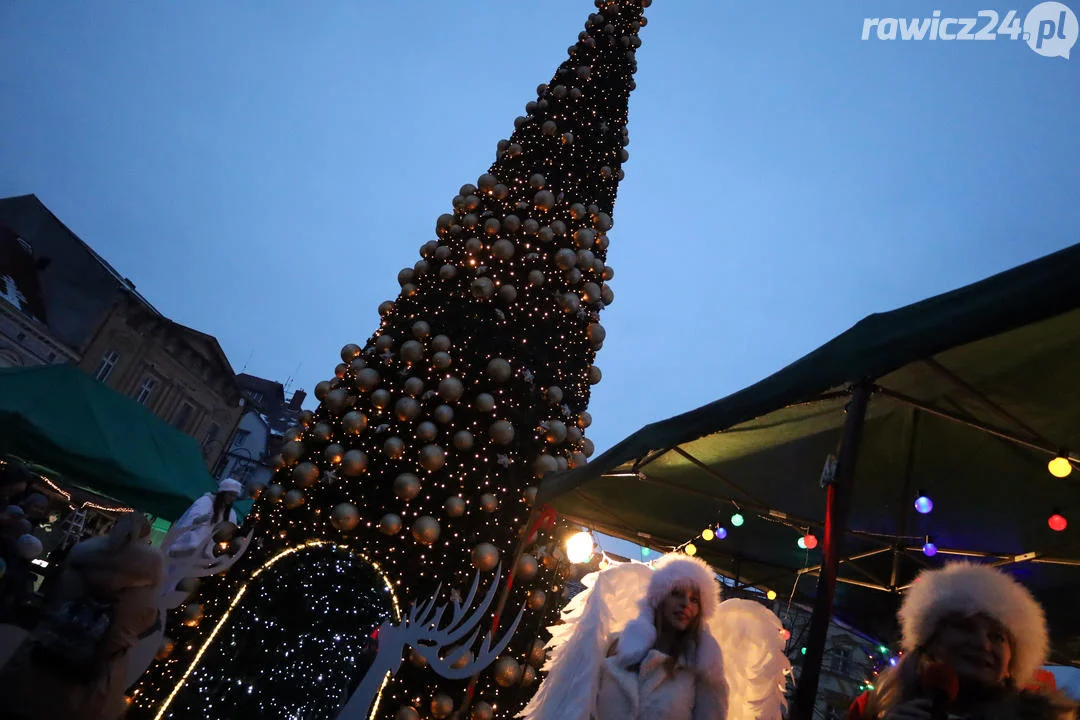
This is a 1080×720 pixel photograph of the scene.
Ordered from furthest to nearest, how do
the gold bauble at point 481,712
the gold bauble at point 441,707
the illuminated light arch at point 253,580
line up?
the gold bauble at point 481,712 → the gold bauble at point 441,707 → the illuminated light arch at point 253,580

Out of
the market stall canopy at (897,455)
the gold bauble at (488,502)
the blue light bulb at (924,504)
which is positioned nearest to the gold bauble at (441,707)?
the gold bauble at (488,502)

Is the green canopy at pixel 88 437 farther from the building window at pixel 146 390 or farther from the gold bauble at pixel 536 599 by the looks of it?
the building window at pixel 146 390

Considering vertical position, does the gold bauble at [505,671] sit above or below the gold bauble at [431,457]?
below

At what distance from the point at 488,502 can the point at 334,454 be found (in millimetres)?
1284

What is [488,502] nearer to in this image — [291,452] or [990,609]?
[291,452]

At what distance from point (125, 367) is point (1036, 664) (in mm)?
25559

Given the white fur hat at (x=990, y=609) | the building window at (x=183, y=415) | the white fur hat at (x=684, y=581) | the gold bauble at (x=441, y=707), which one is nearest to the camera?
the white fur hat at (x=990, y=609)

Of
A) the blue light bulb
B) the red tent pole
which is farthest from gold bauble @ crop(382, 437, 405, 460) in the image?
the blue light bulb

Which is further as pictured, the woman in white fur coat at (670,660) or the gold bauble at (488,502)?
the gold bauble at (488,502)

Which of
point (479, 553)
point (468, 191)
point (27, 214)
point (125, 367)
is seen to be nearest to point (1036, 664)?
point (479, 553)

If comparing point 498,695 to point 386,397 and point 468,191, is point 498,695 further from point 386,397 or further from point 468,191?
point 468,191

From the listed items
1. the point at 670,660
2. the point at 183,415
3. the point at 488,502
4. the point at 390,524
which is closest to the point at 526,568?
the point at 488,502

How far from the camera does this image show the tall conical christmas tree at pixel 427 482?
13.9 ft

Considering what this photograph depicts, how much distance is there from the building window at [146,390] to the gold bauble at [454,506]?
72.9 ft
